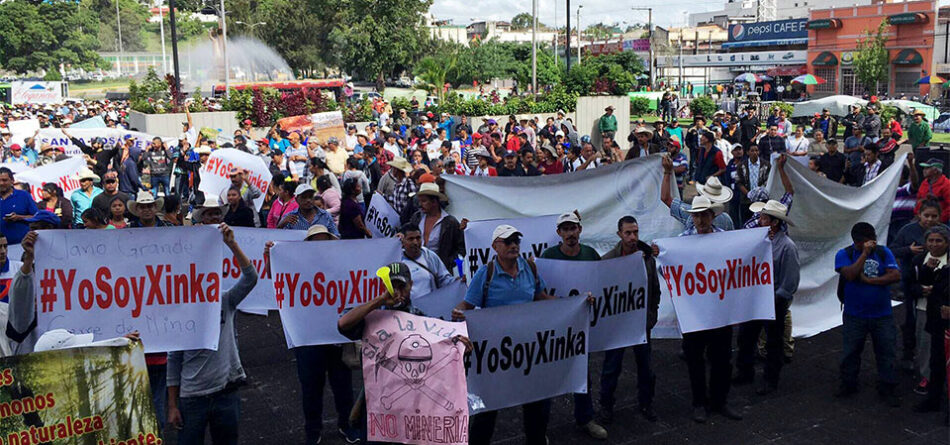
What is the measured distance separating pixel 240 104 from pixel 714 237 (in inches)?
836

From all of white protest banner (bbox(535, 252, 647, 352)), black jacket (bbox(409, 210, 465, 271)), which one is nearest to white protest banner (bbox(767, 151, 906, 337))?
white protest banner (bbox(535, 252, 647, 352))

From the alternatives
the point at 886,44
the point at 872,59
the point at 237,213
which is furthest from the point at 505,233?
the point at 886,44

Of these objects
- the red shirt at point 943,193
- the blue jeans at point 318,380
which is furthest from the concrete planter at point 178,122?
the blue jeans at point 318,380

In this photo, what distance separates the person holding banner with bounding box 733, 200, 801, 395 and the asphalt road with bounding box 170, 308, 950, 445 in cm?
24

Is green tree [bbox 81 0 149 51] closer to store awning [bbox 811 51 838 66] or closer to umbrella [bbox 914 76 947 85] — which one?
store awning [bbox 811 51 838 66]

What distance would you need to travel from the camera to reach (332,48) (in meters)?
78.9

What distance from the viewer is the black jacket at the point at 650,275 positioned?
6.78 metres

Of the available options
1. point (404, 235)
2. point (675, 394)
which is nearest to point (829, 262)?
point (675, 394)

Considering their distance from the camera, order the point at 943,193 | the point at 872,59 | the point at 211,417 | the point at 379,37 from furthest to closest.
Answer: the point at 379,37 < the point at 872,59 < the point at 943,193 < the point at 211,417

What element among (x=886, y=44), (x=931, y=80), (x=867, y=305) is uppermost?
(x=886, y=44)

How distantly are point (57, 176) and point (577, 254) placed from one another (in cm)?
897

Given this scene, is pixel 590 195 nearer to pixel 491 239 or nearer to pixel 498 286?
pixel 491 239

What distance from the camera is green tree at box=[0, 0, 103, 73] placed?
8888cm

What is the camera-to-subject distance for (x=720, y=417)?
7.01m
